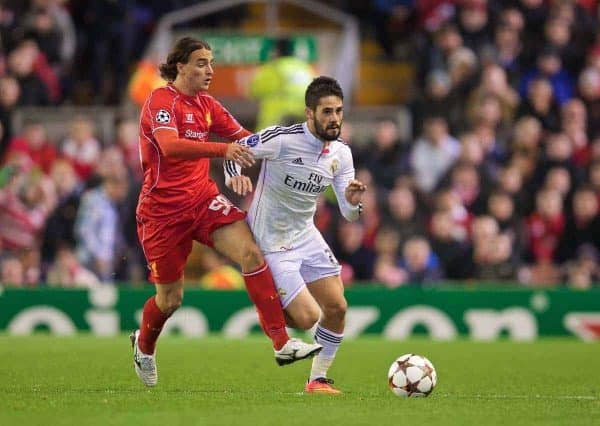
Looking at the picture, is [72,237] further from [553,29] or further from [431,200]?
[553,29]

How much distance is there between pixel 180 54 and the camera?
10266 mm

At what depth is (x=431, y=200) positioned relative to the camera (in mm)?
17953

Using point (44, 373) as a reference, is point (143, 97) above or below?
above

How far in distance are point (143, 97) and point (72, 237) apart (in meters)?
2.61

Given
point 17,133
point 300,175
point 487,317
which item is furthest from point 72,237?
point 300,175

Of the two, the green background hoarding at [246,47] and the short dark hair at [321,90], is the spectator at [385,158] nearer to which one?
the green background hoarding at [246,47]

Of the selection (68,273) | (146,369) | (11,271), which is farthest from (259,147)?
(11,271)

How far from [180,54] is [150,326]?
1.99m

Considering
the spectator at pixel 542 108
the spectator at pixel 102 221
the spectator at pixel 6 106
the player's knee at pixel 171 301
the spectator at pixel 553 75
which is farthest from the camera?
the spectator at pixel 553 75

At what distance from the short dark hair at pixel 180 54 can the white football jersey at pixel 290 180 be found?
74cm

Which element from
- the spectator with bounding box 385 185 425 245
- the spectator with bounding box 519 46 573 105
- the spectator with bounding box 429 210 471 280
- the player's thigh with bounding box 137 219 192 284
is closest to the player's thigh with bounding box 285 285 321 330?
the player's thigh with bounding box 137 219 192 284

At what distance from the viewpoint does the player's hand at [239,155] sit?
9.67 m

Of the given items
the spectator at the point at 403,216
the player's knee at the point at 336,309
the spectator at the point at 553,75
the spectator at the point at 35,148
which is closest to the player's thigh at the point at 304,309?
the player's knee at the point at 336,309

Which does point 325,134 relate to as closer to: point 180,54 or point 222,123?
point 222,123
